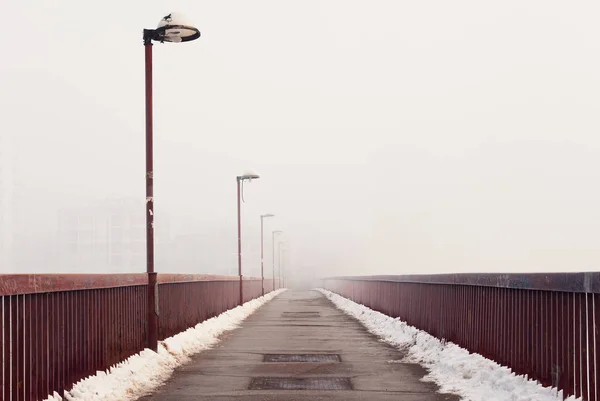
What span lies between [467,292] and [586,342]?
5.17m

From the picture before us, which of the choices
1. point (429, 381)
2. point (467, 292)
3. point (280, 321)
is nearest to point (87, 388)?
point (429, 381)

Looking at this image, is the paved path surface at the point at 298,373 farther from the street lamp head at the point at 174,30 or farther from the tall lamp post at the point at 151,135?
the street lamp head at the point at 174,30

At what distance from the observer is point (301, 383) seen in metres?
9.82

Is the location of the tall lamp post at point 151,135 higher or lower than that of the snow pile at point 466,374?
higher

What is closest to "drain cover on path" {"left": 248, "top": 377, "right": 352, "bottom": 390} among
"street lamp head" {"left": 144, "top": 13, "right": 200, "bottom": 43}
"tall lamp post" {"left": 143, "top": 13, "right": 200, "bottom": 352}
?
"tall lamp post" {"left": 143, "top": 13, "right": 200, "bottom": 352}

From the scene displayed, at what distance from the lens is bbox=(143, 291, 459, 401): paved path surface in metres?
8.93

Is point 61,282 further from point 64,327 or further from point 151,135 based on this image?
point 151,135

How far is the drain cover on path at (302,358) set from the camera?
12.5 m

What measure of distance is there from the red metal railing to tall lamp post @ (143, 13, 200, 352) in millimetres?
5267

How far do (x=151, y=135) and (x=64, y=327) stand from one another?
6.17m

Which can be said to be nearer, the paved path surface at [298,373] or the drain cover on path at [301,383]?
the paved path surface at [298,373]

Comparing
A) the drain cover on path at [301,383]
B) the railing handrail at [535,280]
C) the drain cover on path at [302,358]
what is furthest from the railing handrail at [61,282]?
the railing handrail at [535,280]

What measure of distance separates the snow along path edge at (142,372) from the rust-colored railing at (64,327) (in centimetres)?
13

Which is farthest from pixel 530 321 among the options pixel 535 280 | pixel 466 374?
pixel 466 374
